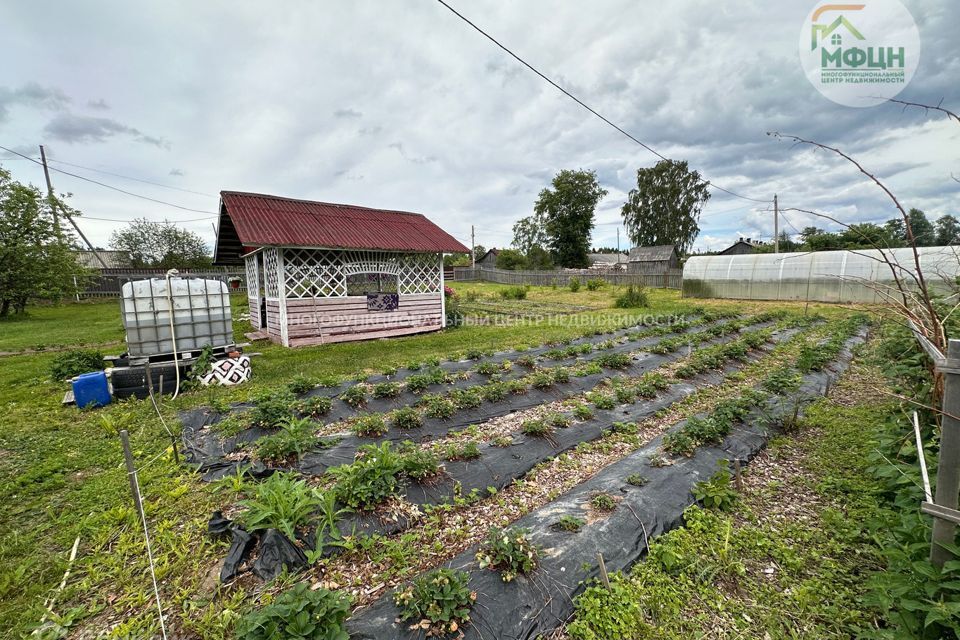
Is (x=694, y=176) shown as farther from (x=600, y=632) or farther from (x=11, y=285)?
(x=11, y=285)

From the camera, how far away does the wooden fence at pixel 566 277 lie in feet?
78.9

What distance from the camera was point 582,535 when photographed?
2.46m

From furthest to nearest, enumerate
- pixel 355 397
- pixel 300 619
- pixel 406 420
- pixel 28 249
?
pixel 28 249 → pixel 355 397 → pixel 406 420 → pixel 300 619

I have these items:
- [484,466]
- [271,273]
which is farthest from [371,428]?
[271,273]

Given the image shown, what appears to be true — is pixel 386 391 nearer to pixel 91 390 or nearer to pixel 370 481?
pixel 370 481

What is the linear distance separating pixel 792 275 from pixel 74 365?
22.5 m

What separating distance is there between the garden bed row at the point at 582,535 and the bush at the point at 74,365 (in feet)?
24.4

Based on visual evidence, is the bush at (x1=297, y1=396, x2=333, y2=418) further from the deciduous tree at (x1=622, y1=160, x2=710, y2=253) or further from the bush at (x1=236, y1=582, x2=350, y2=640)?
the deciduous tree at (x1=622, y1=160, x2=710, y2=253)

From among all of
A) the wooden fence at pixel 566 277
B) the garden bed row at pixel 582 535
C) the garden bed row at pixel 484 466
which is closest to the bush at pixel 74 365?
the garden bed row at pixel 484 466

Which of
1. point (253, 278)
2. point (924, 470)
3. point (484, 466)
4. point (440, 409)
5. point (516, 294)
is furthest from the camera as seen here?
point (516, 294)

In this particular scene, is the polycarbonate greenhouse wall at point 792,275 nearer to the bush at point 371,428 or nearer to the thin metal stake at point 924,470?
the thin metal stake at point 924,470

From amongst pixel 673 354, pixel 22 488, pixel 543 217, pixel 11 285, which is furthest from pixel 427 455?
pixel 543 217

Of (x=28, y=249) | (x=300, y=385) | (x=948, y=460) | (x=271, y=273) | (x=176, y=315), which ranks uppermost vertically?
(x=28, y=249)

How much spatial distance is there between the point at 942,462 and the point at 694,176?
1598 inches
